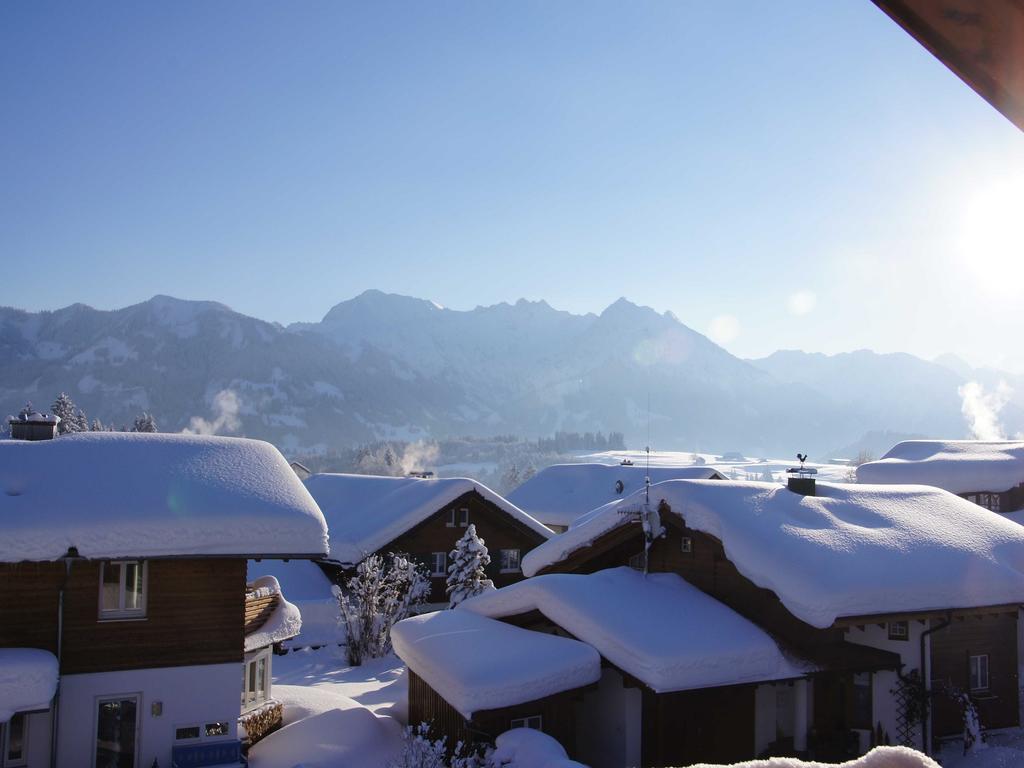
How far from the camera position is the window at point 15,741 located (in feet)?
46.3

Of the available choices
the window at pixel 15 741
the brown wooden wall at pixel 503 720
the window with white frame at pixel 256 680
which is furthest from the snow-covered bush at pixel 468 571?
the window at pixel 15 741

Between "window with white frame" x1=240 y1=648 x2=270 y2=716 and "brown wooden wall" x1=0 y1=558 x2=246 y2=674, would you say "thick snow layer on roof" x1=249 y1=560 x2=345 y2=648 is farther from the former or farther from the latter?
"brown wooden wall" x1=0 y1=558 x2=246 y2=674

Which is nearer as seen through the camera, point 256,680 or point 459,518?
point 256,680

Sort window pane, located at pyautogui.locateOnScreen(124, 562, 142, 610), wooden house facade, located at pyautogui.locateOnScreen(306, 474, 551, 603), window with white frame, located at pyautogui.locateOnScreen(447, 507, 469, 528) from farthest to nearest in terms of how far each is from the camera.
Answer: window with white frame, located at pyautogui.locateOnScreen(447, 507, 469, 528) < wooden house facade, located at pyautogui.locateOnScreen(306, 474, 551, 603) < window pane, located at pyautogui.locateOnScreen(124, 562, 142, 610)

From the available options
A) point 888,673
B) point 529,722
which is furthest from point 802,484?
point 529,722

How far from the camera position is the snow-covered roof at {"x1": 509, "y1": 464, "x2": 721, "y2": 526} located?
157 feet

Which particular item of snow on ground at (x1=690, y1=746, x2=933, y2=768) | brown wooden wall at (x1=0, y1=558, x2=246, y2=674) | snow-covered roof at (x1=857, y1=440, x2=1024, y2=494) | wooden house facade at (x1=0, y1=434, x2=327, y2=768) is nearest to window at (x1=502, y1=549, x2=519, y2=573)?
snow-covered roof at (x1=857, y1=440, x2=1024, y2=494)

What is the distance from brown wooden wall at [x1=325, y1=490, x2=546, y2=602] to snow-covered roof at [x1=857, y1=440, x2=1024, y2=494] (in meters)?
17.6

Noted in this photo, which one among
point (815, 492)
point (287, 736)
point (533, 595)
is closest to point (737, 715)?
point (533, 595)

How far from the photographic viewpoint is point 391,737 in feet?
57.0

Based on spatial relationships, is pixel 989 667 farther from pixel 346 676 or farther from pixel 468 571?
pixel 346 676

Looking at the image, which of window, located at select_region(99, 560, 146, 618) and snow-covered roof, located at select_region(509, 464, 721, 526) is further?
snow-covered roof, located at select_region(509, 464, 721, 526)

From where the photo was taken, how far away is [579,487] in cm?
5053

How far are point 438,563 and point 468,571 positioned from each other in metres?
6.60
